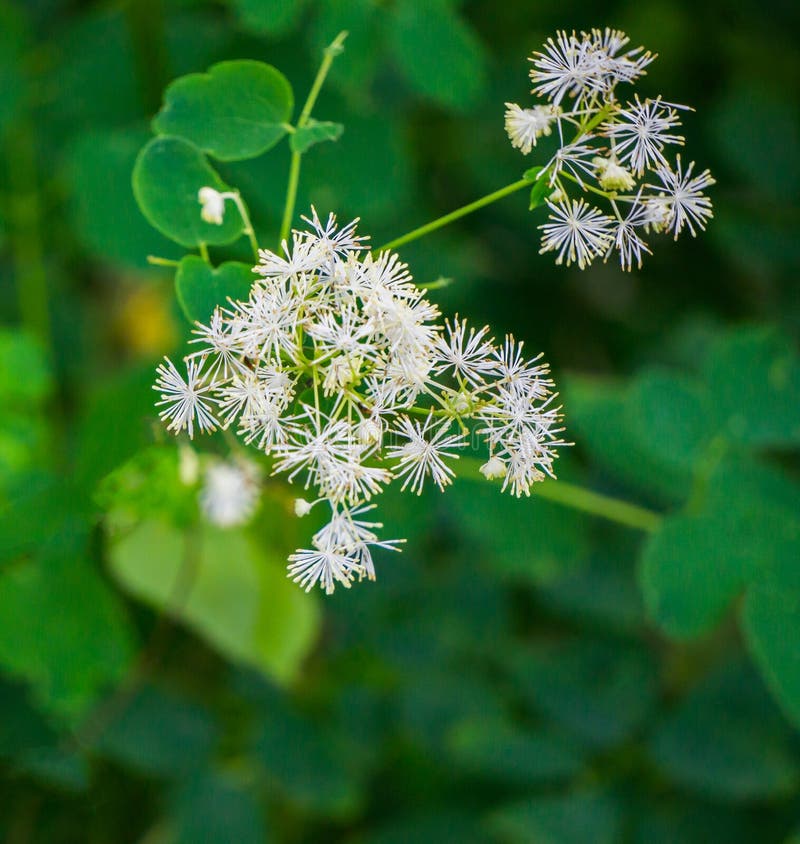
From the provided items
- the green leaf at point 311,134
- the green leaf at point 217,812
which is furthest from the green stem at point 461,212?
the green leaf at point 217,812

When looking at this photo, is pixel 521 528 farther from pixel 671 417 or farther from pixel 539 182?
pixel 539 182

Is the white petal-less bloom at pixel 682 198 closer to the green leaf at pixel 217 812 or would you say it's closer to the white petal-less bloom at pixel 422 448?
the white petal-less bloom at pixel 422 448

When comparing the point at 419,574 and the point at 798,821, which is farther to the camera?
the point at 419,574

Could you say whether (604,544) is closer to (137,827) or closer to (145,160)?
(137,827)

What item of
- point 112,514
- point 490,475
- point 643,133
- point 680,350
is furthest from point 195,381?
point 680,350

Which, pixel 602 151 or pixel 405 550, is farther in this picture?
pixel 405 550

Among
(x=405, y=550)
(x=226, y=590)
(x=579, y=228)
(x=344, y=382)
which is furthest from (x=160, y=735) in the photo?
(x=579, y=228)
